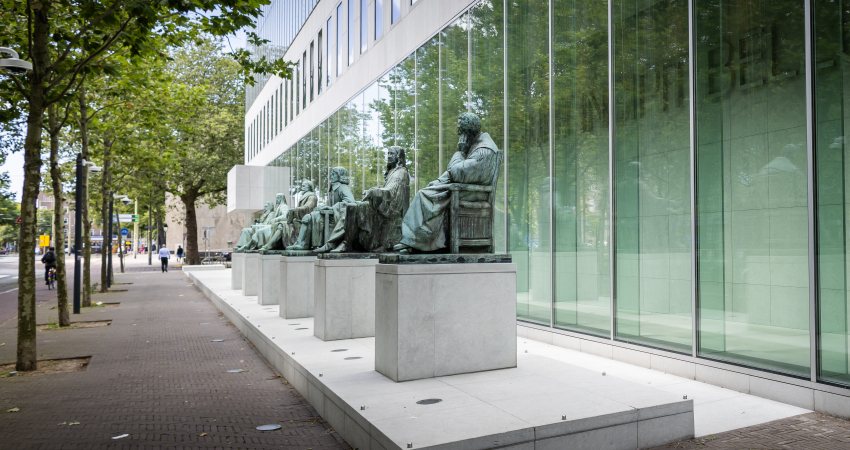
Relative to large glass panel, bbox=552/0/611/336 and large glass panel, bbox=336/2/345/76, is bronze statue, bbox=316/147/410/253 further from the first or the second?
large glass panel, bbox=336/2/345/76

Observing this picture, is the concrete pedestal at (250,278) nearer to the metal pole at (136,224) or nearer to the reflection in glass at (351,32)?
the reflection in glass at (351,32)

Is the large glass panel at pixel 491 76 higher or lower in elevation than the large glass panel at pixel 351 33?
lower

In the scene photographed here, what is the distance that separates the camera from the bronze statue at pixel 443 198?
7242mm

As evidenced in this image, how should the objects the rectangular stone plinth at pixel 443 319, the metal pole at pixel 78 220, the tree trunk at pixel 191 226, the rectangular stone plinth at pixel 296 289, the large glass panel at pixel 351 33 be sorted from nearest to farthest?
the rectangular stone plinth at pixel 443 319 < the rectangular stone plinth at pixel 296 289 < the metal pole at pixel 78 220 < the large glass panel at pixel 351 33 < the tree trunk at pixel 191 226

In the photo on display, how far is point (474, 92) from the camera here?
12.9 m

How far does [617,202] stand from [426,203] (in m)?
3.41

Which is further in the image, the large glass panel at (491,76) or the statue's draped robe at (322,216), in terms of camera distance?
the statue's draped robe at (322,216)

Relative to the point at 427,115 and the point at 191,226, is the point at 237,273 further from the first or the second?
the point at 191,226

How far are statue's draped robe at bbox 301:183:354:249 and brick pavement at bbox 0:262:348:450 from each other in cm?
266

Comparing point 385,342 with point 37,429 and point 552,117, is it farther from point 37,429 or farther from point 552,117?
point 552,117

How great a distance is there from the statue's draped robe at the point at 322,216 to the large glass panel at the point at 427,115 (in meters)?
2.68

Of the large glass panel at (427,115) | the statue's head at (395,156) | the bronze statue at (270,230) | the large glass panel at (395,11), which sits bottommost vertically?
the bronze statue at (270,230)

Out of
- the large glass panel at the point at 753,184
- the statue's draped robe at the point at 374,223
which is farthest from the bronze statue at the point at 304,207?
the large glass panel at the point at 753,184

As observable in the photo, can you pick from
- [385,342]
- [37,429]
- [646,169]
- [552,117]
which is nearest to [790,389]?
[646,169]
